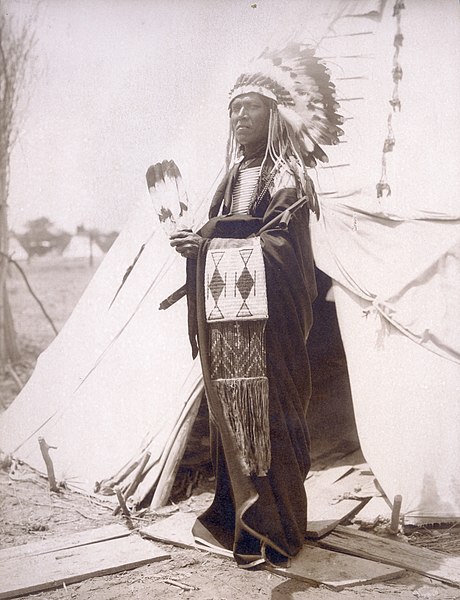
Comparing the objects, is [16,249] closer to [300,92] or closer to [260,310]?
[260,310]

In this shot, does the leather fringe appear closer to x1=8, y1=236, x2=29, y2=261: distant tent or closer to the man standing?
the man standing

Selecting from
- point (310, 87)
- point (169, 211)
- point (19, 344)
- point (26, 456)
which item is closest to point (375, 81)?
point (310, 87)

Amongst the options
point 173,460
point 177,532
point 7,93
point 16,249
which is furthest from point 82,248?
point 177,532

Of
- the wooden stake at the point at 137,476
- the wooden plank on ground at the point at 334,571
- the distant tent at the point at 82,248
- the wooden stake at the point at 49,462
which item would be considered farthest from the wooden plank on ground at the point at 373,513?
the distant tent at the point at 82,248

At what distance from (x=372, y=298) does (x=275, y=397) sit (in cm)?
73

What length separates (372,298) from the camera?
3148 mm

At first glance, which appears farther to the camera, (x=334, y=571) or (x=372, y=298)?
(x=372, y=298)

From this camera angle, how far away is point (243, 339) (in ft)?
9.07

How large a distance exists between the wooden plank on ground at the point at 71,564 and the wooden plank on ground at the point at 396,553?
2.59 ft

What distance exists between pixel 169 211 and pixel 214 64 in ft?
2.36

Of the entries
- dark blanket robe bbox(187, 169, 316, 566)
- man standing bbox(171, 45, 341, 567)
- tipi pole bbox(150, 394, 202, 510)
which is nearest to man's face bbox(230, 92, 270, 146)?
man standing bbox(171, 45, 341, 567)

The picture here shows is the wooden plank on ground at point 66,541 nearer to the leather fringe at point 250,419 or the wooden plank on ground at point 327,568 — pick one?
the wooden plank on ground at point 327,568

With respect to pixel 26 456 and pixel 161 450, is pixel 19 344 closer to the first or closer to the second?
pixel 26 456

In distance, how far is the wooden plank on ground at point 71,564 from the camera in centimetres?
271
